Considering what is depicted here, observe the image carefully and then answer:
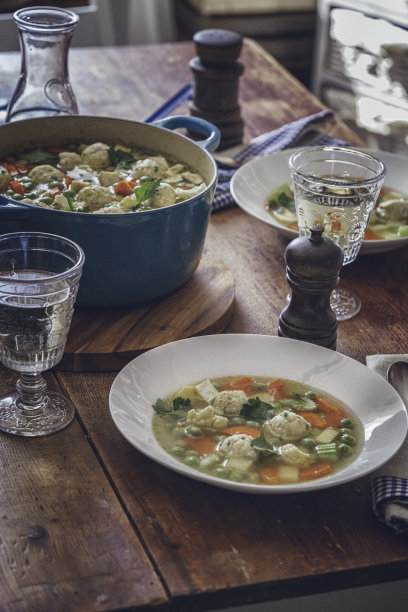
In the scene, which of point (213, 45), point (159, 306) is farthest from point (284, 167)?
point (159, 306)

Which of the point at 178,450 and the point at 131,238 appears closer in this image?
the point at 178,450

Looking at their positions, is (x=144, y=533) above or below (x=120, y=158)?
below

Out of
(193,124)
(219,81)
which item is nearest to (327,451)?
(193,124)

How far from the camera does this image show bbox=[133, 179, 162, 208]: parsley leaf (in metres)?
1.52

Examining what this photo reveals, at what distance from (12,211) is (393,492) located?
756 millimetres

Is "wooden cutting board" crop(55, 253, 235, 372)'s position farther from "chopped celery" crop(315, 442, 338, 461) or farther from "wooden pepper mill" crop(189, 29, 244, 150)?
"wooden pepper mill" crop(189, 29, 244, 150)

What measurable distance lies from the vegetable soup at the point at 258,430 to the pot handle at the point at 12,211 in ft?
1.33

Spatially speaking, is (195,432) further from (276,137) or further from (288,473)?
(276,137)

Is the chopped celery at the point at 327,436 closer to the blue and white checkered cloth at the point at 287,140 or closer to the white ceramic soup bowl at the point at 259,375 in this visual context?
the white ceramic soup bowl at the point at 259,375

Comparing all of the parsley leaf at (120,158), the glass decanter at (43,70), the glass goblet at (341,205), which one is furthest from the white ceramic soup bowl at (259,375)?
the glass decanter at (43,70)

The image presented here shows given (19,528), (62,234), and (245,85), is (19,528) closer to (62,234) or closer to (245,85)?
(62,234)

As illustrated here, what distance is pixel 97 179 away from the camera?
5.50 ft

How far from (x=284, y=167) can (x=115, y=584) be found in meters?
1.26

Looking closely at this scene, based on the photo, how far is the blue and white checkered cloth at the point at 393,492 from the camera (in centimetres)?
107
